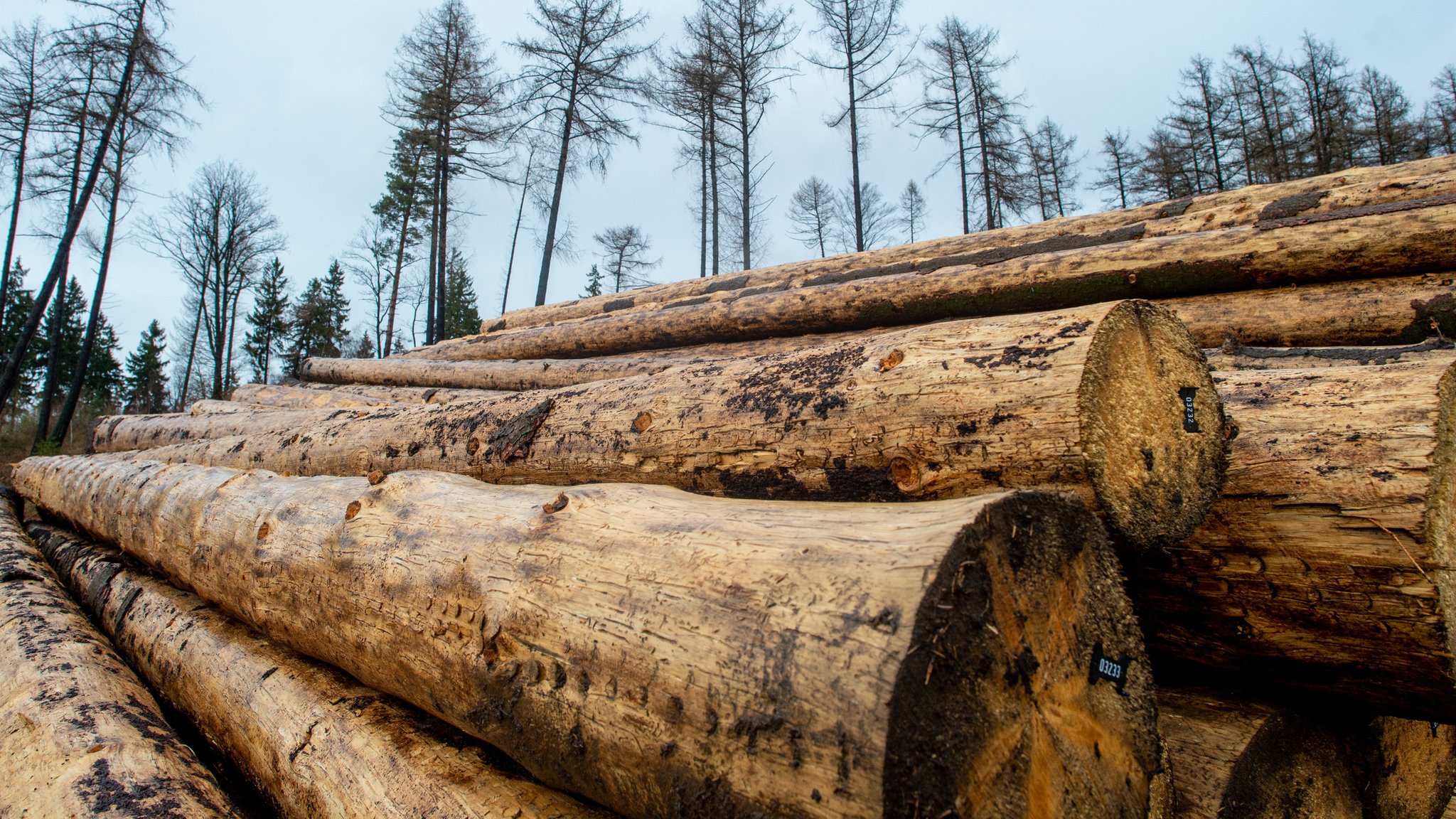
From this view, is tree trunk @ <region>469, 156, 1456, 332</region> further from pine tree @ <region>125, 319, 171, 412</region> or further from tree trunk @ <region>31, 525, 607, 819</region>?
pine tree @ <region>125, 319, 171, 412</region>

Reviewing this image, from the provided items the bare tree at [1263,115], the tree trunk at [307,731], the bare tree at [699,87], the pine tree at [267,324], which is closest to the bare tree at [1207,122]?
the bare tree at [1263,115]

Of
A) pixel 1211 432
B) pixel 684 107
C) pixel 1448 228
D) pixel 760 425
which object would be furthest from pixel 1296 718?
pixel 684 107

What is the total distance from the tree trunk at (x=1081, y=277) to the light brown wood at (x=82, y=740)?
5012mm

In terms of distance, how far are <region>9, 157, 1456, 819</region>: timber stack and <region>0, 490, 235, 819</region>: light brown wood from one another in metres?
0.02

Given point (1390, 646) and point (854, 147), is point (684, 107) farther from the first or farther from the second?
point (1390, 646)

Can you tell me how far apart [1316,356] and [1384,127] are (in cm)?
2375

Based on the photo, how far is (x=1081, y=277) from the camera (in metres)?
4.79

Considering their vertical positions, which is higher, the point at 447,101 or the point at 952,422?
the point at 447,101

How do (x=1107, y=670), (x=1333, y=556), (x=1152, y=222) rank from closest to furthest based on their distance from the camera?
(x=1107, y=670), (x=1333, y=556), (x=1152, y=222)

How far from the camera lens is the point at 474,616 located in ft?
5.65

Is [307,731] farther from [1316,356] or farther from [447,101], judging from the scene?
[447,101]

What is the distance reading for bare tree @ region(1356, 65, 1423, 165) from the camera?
17984 mm

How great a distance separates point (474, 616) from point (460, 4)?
60.0 ft

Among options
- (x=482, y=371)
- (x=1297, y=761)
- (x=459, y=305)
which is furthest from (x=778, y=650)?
(x=459, y=305)
